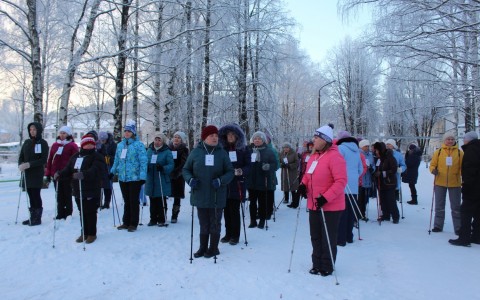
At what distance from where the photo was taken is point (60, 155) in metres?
7.68

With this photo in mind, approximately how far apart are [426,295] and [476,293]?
655mm

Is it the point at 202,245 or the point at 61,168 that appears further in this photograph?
the point at 61,168

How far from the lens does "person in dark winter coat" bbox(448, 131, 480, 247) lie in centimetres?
622

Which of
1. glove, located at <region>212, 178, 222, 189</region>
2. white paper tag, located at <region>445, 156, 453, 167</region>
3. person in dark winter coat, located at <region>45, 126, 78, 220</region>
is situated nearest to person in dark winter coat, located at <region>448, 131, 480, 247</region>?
white paper tag, located at <region>445, 156, 453, 167</region>

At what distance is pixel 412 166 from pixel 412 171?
0.25 m

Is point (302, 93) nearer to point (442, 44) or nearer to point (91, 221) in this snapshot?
point (442, 44)

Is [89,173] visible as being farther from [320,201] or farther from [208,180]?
[320,201]

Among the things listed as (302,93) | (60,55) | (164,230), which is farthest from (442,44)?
(302,93)

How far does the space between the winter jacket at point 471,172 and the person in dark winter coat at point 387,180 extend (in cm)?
195

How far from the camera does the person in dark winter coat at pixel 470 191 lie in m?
6.22

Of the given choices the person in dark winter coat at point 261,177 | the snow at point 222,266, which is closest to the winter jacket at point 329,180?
the snow at point 222,266

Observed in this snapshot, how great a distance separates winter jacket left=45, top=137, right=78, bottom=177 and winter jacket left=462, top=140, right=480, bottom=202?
24.8 feet

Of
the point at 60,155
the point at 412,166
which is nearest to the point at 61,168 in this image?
the point at 60,155

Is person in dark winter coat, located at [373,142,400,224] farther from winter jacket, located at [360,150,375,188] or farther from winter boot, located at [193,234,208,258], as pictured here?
winter boot, located at [193,234,208,258]
